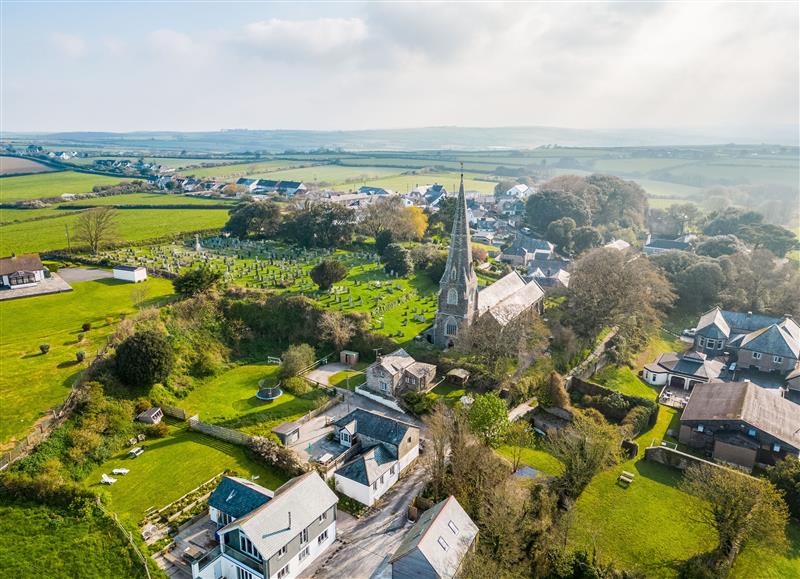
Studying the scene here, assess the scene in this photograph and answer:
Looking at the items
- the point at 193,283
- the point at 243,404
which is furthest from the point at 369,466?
the point at 193,283

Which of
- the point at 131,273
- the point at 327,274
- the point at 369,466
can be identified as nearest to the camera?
the point at 369,466

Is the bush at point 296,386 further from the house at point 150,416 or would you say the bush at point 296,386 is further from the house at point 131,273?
the house at point 131,273

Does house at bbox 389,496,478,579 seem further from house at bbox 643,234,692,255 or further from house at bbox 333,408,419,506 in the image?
house at bbox 643,234,692,255

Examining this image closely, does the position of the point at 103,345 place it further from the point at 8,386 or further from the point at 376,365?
the point at 376,365

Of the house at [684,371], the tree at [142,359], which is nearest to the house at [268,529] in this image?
the tree at [142,359]

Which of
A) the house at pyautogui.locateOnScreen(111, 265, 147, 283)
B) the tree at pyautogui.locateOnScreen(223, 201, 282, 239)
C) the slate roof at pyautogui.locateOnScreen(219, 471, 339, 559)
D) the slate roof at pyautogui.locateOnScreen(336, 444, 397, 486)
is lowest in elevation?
the slate roof at pyautogui.locateOnScreen(336, 444, 397, 486)

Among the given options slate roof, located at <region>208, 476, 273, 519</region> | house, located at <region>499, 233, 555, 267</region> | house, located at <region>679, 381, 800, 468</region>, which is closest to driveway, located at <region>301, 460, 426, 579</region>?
slate roof, located at <region>208, 476, 273, 519</region>

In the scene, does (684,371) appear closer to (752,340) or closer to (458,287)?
(752,340)
